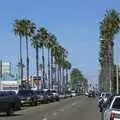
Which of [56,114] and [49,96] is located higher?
[49,96]

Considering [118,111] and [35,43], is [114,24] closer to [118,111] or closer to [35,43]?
[35,43]

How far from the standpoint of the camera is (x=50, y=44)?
116000mm

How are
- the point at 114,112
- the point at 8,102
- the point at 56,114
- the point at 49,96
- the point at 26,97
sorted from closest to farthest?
the point at 114,112 < the point at 8,102 < the point at 56,114 < the point at 26,97 < the point at 49,96

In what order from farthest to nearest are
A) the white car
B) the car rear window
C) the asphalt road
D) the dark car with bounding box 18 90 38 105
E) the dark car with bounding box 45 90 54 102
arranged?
the dark car with bounding box 45 90 54 102
the dark car with bounding box 18 90 38 105
the asphalt road
the car rear window
the white car

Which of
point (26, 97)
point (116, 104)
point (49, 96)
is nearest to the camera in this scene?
point (116, 104)

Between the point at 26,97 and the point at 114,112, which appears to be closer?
the point at 114,112

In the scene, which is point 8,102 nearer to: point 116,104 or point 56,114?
point 56,114

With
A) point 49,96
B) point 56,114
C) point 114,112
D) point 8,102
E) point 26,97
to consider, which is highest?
point 49,96

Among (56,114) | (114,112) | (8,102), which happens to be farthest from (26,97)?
(114,112)

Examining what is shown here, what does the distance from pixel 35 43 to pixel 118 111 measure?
87918 millimetres

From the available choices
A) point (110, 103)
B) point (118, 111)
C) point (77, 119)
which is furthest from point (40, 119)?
point (118, 111)

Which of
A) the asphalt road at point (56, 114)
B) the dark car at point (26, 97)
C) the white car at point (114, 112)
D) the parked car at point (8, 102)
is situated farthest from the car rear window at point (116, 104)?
the dark car at point (26, 97)

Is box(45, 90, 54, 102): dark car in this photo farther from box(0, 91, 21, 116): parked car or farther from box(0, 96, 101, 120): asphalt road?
box(0, 91, 21, 116): parked car

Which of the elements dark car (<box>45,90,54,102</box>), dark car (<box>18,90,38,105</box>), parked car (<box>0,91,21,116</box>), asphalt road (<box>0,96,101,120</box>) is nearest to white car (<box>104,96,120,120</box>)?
asphalt road (<box>0,96,101,120</box>)
